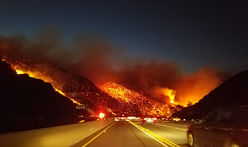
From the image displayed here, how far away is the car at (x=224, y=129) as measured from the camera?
1024 cm

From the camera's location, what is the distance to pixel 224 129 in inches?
441

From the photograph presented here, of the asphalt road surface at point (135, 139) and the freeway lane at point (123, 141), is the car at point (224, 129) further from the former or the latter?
the freeway lane at point (123, 141)

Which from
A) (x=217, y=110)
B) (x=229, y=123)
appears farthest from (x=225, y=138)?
(x=217, y=110)

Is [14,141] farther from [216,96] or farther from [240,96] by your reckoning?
[216,96]

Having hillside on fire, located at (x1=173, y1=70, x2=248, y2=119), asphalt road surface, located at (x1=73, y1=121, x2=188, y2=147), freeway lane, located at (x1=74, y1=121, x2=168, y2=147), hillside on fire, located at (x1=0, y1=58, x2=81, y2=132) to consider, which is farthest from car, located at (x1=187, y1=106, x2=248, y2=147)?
hillside on fire, located at (x1=173, y1=70, x2=248, y2=119)

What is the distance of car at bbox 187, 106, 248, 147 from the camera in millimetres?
10242

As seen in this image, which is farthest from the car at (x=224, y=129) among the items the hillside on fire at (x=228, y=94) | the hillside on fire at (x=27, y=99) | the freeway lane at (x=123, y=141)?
the hillside on fire at (x=228, y=94)

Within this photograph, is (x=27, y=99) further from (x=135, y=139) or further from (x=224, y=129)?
(x=224, y=129)

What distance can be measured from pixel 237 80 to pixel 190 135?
186m

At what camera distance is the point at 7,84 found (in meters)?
90.9

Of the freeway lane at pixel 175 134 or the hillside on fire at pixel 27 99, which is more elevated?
the hillside on fire at pixel 27 99

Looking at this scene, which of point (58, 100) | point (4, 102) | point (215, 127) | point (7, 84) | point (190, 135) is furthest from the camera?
point (58, 100)

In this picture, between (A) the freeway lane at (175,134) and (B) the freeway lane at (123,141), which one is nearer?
(B) the freeway lane at (123,141)

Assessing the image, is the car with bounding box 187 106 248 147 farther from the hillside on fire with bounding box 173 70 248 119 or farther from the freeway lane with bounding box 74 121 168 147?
the hillside on fire with bounding box 173 70 248 119
